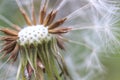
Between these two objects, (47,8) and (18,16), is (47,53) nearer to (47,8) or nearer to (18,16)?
(47,8)

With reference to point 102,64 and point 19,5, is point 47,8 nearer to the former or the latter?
point 19,5

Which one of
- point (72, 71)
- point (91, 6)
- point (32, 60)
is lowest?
point (72, 71)

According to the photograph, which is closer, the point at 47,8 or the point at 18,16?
the point at 47,8

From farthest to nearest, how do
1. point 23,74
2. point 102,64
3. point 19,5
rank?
point 102,64 < point 19,5 < point 23,74

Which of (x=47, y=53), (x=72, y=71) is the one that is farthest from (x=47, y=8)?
(x=72, y=71)

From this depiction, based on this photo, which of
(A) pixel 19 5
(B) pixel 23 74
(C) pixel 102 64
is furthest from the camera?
(C) pixel 102 64

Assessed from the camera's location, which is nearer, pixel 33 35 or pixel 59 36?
pixel 33 35

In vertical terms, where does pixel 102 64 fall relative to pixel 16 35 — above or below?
below

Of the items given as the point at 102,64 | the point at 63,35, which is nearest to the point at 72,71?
the point at 102,64
